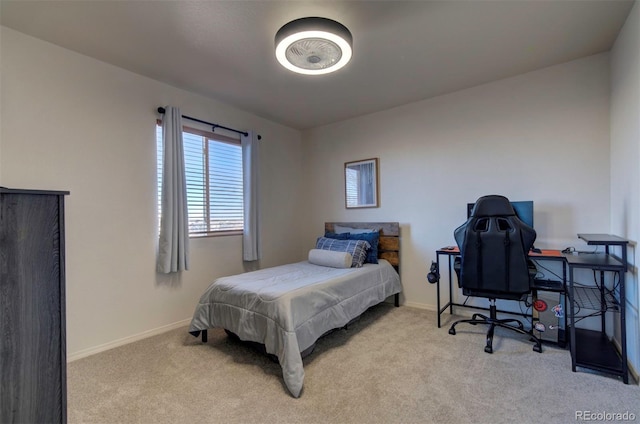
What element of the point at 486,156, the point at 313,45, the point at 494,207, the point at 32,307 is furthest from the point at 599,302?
the point at 32,307

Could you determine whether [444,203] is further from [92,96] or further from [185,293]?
[92,96]

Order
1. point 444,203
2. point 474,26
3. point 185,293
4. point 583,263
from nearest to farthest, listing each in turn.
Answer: point 583,263, point 474,26, point 185,293, point 444,203

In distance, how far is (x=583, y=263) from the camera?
6.48 feet

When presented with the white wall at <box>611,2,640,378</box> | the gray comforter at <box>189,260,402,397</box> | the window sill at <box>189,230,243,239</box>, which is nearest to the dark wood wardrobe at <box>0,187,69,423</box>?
the gray comforter at <box>189,260,402,397</box>

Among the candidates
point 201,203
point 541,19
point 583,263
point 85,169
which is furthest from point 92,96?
point 583,263

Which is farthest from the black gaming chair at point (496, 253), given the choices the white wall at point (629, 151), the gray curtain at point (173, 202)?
the gray curtain at point (173, 202)

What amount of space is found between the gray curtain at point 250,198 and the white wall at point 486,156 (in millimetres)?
1127

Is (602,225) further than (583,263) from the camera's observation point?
Yes

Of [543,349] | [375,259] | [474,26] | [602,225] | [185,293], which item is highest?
[474,26]

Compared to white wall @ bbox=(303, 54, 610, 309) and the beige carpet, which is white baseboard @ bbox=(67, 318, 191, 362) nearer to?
the beige carpet

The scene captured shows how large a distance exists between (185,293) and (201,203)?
0.98 m

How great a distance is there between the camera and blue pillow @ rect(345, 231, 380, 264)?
3.40 meters

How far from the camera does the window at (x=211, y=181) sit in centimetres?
319

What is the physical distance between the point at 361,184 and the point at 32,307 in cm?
340
